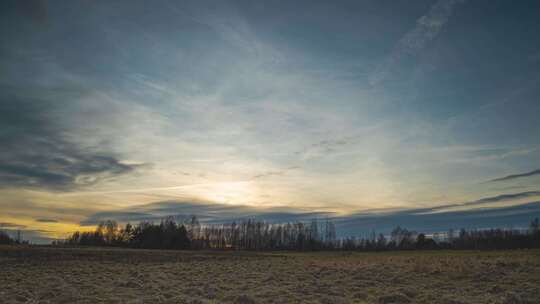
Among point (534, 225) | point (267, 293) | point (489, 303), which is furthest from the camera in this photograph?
point (534, 225)

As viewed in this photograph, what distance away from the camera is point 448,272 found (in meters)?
20.0

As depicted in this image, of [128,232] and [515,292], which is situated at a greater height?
[515,292]

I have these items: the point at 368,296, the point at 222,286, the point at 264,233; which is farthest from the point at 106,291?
the point at 264,233

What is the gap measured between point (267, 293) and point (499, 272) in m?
14.0

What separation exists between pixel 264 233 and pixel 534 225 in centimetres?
12579

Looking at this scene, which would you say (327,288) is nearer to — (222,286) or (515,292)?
(222,286)

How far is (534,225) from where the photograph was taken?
14775cm

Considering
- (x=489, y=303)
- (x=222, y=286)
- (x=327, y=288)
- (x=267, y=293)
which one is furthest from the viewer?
(x=222, y=286)

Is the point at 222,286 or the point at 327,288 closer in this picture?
the point at 327,288

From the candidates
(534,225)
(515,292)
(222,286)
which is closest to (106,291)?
(222,286)

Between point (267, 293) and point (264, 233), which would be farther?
point (264, 233)

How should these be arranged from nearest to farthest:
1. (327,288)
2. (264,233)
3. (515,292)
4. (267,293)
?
1. (515,292)
2. (267,293)
3. (327,288)
4. (264,233)

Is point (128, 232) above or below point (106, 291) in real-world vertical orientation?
below

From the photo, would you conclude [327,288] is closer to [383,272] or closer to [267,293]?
[267,293]
